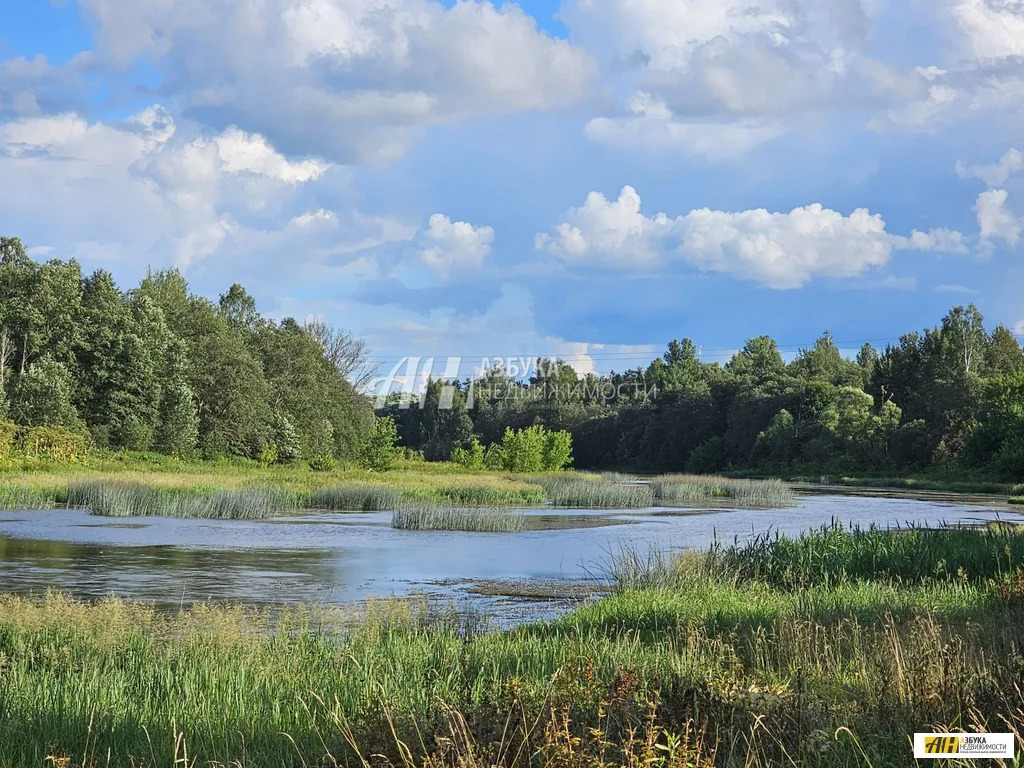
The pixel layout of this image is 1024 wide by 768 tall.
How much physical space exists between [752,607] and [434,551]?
13.3 m

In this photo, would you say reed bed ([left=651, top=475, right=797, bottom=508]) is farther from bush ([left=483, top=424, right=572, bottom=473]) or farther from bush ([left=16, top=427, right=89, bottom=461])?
bush ([left=16, top=427, right=89, bottom=461])

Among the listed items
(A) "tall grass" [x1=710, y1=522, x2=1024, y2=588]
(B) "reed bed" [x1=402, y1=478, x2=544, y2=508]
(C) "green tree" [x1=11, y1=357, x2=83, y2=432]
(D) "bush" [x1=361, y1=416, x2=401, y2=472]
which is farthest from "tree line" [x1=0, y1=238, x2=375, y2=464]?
(A) "tall grass" [x1=710, y1=522, x2=1024, y2=588]

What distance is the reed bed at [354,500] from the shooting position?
1529 inches

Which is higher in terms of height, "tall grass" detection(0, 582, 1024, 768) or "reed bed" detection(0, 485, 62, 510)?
"tall grass" detection(0, 582, 1024, 768)

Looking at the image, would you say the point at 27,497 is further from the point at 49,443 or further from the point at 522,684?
the point at 522,684

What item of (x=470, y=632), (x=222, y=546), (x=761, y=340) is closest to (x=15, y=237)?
(x=222, y=546)

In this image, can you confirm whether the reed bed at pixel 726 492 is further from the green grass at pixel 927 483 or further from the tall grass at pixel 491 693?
the tall grass at pixel 491 693

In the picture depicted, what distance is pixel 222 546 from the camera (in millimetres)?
24016

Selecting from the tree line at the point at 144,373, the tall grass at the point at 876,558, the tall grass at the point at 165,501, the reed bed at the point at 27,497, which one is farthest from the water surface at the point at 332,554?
the tree line at the point at 144,373

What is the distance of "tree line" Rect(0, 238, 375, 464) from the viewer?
57.5 metres

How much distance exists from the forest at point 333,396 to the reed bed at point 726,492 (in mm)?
17548

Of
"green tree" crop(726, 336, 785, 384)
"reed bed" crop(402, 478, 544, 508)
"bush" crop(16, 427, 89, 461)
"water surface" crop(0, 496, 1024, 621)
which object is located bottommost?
"water surface" crop(0, 496, 1024, 621)

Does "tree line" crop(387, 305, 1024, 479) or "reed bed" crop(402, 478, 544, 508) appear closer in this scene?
"reed bed" crop(402, 478, 544, 508)

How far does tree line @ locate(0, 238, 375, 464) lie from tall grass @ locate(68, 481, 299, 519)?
21.2 meters
